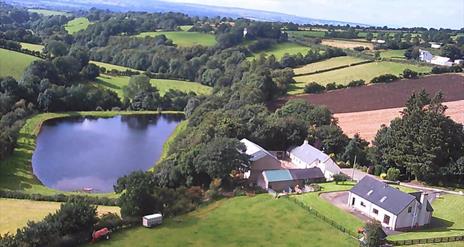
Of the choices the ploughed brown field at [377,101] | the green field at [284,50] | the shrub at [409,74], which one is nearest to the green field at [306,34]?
the green field at [284,50]

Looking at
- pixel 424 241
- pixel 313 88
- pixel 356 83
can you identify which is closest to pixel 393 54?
pixel 356 83

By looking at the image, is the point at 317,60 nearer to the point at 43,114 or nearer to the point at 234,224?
the point at 43,114

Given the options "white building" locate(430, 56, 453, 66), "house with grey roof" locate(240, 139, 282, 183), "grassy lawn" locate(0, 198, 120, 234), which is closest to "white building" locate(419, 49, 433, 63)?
"white building" locate(430, 56, 453, 66)

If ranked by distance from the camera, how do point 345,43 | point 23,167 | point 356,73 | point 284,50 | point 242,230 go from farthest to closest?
point 345,43, point 284,50, point 356,73, point 23,167, point 242,230

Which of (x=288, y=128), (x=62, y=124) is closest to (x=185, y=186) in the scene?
(x=288, y=128)

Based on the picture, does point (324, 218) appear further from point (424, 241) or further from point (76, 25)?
point (76, 25)

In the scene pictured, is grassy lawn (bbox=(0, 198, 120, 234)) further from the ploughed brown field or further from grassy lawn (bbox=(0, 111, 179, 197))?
the ploughed brown field
